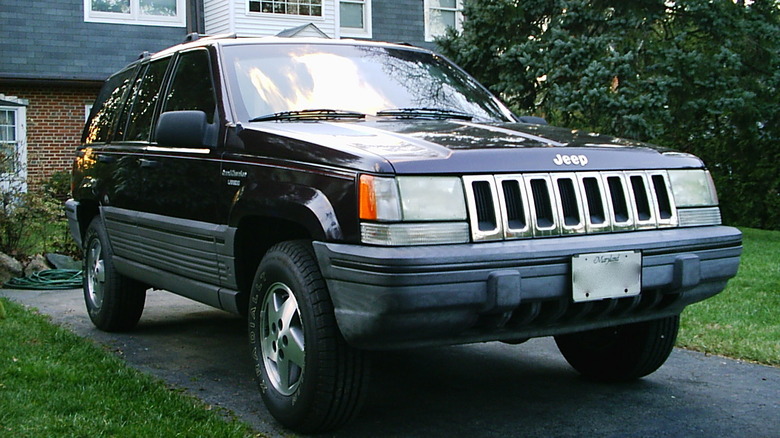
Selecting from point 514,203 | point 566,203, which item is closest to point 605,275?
point 566,203

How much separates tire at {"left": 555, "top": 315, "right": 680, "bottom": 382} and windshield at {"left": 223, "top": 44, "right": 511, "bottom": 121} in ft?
4.46

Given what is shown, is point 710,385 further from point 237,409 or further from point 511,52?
point 511,52

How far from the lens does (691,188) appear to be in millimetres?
4422

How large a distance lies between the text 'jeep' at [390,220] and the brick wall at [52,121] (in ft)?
49.1

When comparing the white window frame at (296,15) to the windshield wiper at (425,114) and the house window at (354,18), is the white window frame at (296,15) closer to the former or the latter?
the house window at (354,18)

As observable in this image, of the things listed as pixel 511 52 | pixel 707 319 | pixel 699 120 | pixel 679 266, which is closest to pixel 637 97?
pixel 511 52

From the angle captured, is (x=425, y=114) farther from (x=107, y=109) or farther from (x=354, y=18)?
(x=354, y=18)

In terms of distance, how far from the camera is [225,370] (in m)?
5.59

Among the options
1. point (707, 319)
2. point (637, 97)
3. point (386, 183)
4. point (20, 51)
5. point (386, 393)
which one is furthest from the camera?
point (20, 51)

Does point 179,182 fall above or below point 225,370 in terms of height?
above

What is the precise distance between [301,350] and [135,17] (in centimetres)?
1758

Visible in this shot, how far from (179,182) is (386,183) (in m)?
1.96

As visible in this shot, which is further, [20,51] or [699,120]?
[20,51]

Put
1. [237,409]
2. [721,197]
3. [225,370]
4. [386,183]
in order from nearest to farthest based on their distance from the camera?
[386,183]
[237,409]
[225,370]
[721,197]
